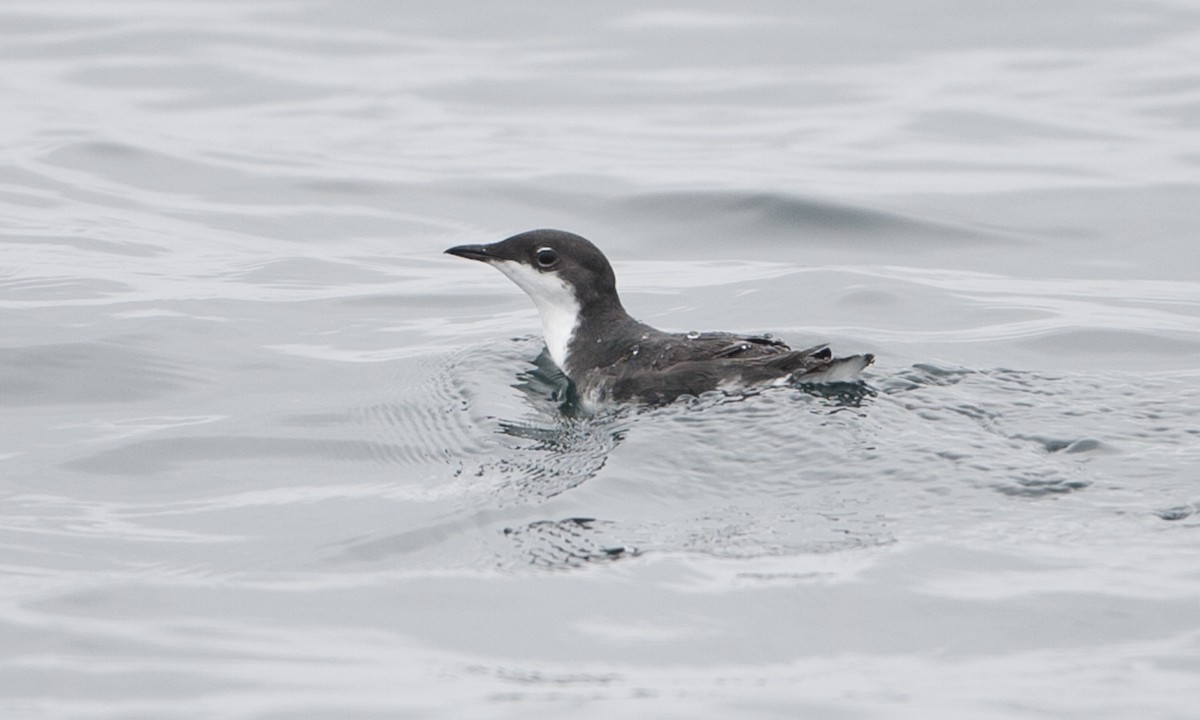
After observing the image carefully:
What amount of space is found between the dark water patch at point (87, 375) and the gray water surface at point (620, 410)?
0.04 m

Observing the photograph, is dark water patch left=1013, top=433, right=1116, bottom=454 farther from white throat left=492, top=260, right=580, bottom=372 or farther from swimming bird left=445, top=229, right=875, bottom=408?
white throat left=492, top=260, right=580, bottom=372

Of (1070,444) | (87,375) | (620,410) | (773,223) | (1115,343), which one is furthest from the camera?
(773,223)

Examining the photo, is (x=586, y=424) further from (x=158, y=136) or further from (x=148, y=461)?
(x=158, y=136)

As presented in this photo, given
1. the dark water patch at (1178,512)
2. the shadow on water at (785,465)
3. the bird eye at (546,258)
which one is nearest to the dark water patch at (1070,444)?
the shadow on water at (785,465)

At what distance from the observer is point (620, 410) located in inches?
352

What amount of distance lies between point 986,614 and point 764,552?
98cm

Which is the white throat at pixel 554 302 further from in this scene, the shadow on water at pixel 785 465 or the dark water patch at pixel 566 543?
the dark water patch at pixel 566 543

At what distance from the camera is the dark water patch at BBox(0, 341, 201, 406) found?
9.88 meters

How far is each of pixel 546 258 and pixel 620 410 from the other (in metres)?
1.46

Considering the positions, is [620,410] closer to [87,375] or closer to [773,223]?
[87,375]

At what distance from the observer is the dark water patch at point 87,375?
32.4 ft

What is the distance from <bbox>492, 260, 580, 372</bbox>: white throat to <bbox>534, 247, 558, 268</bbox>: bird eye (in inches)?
2.1

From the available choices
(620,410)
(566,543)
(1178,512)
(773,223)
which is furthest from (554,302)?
(773,223)

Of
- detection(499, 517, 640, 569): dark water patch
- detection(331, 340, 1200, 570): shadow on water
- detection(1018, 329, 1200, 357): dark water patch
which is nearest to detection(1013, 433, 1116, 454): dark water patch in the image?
detection(331, 340, 1200, 570): shadow on water
